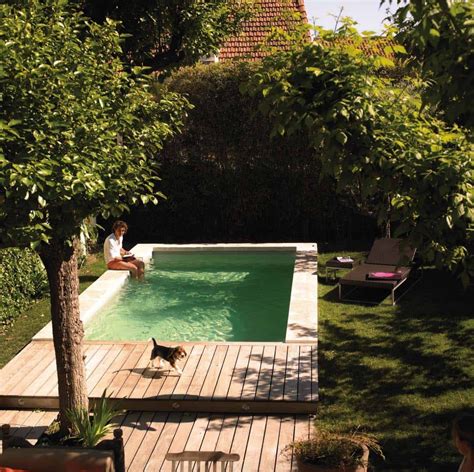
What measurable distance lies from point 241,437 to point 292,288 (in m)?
6.11

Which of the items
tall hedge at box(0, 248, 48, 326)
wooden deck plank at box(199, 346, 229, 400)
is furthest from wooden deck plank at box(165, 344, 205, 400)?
tall hedge at box(0, 248, 48, 326)

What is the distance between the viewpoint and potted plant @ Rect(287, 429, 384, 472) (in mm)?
6379

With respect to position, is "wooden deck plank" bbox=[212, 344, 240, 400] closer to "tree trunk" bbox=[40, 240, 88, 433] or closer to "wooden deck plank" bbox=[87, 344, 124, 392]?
"wooden deck plank" bbox=[87, 344, 124, 392]

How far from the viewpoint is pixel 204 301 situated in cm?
1523

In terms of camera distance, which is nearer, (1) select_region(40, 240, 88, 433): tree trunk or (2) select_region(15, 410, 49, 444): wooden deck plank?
(1) select_region(40, 240, 88, 433): tree trunk

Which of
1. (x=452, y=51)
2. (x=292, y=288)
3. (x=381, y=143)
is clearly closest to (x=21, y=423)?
(x=381, y=143)

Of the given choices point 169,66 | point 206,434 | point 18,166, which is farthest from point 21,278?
point 18,166

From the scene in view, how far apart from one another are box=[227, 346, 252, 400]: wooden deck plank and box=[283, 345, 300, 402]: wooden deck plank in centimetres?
59

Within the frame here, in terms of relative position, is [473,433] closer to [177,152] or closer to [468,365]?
[468,365]

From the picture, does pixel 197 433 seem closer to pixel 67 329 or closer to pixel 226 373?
pixel 226 373

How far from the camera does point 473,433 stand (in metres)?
5.15

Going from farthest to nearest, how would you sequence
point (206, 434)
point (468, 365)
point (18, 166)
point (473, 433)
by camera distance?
1. point (468, 365)
2. point (206, 434)
3. point (18, 166)
4. point (473, 433)

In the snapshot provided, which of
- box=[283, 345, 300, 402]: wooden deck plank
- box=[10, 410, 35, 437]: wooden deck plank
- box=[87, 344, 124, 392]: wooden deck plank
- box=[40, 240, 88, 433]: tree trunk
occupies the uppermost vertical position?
box=[40, 240, 88, 433]: tree trunk

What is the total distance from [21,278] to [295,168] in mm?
8731
